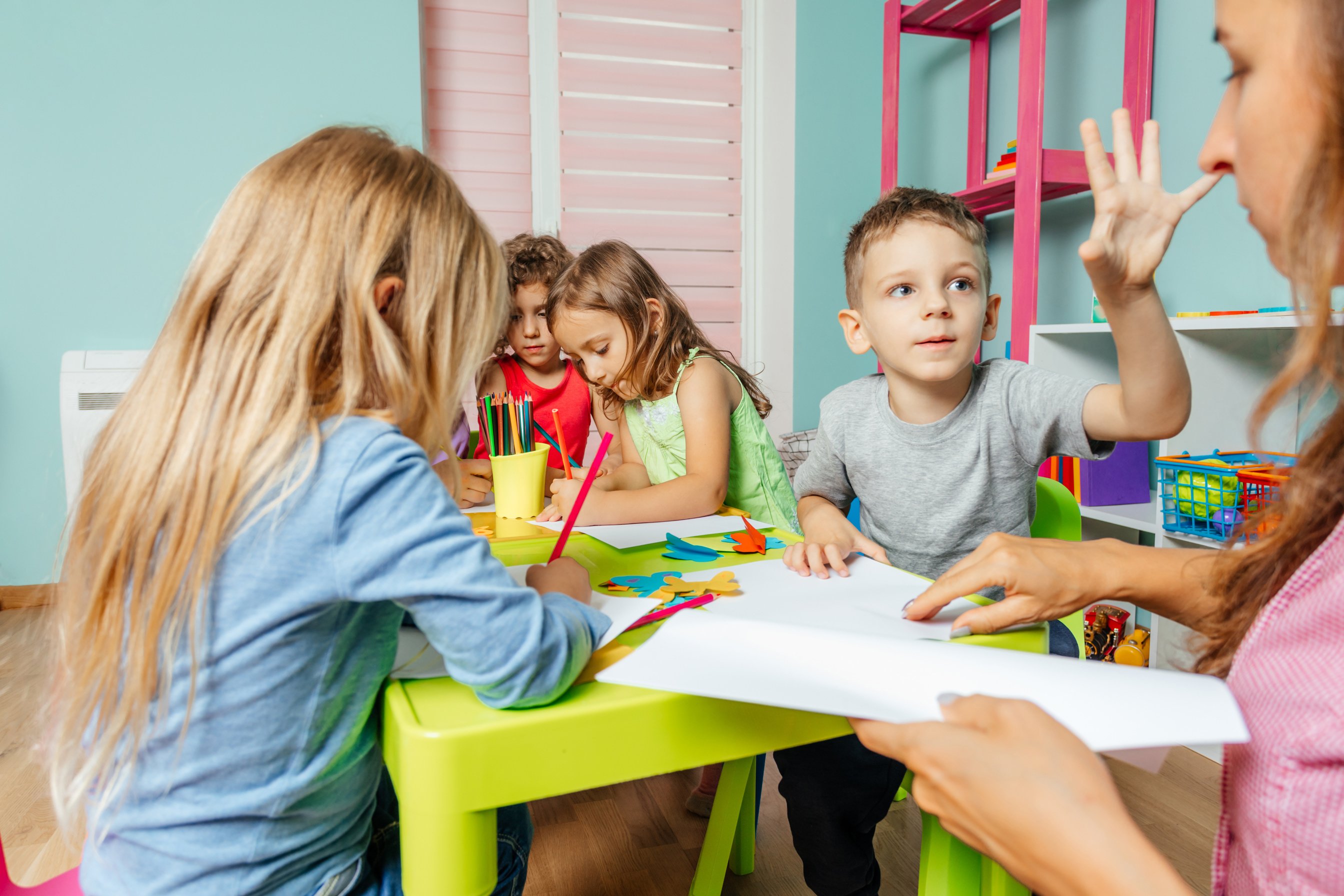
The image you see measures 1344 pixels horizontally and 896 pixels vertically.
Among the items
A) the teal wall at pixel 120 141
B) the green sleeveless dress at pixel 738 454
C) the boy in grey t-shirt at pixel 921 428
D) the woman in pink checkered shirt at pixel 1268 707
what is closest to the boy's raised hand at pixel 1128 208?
the boy in grey t-shirt at pixel 921 428

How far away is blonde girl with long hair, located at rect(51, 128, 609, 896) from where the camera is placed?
1.68 feet

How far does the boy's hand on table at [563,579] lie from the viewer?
69 cm

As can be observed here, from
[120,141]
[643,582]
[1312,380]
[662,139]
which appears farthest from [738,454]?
[120,141]

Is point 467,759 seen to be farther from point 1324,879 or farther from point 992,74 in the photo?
point 992,74

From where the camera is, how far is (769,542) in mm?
951

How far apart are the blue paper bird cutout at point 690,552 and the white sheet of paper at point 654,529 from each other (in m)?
0.04

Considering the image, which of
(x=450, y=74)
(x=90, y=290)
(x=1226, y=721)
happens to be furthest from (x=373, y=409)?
(x=450, y=74)

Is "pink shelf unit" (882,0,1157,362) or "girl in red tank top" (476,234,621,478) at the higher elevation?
"pink shelf unit" (882,0,1157,362)

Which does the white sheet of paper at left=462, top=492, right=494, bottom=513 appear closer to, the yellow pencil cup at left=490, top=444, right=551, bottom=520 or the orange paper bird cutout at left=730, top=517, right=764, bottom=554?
the yellow pencil cup at left=490, top=444, right=551, bottom=520

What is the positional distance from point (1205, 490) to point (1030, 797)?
149 centimetres

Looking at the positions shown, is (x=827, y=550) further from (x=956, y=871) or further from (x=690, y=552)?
(x=956, y=871)

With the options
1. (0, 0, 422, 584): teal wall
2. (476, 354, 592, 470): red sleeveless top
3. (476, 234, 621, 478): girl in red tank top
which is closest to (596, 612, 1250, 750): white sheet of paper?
(476, 234, 621, 478): girl in red tank top

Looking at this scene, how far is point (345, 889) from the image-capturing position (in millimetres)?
611

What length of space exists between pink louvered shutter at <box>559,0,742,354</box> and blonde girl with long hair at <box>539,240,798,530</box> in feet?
5.44
